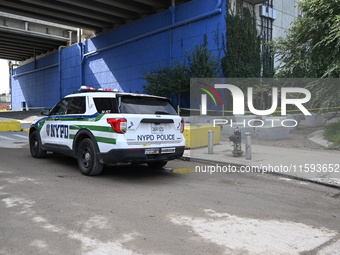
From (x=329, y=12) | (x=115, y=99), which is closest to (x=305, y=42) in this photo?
(x=329, y=12)

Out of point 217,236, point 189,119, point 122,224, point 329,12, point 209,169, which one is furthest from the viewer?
point 189,119

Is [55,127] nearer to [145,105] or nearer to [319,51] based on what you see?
[145,105]

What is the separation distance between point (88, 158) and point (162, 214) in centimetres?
304

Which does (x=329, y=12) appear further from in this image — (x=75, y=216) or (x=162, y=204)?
(x=75, y=216)

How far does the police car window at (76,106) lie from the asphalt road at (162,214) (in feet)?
4.87

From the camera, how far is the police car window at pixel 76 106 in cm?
745

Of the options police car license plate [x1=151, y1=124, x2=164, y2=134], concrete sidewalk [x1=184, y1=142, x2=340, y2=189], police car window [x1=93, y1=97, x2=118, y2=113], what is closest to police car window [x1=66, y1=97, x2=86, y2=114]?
police car window [x1=93, y1=97, x2=118, y2=113]

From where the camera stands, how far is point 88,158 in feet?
23.1

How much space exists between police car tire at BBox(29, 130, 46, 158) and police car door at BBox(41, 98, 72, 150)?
417 millimetres

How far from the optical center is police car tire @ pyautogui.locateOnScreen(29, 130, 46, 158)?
915 centimetres

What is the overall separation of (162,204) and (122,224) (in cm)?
108

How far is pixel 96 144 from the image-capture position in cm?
668

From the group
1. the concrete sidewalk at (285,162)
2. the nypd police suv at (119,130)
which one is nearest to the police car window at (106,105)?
the nypd police suv at (119,130)

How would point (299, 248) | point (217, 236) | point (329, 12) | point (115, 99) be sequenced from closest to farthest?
point (299, 248), point (217, 236), point (115, 99), point (329, 12)
